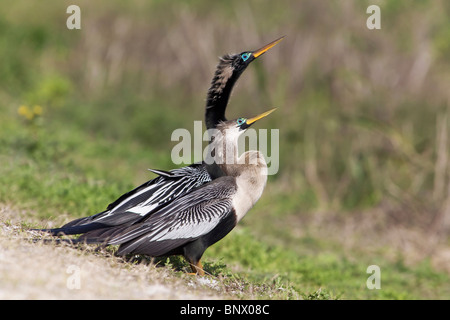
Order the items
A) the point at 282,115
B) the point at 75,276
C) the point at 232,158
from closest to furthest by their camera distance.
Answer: the point at 75,276, the point at 232,158, the point at 282,115

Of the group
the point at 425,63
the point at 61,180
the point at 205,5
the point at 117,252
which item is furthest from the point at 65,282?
the point at 205,5

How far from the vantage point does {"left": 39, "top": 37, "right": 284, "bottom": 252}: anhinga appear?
523 cm

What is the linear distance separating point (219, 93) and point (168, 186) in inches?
40.4

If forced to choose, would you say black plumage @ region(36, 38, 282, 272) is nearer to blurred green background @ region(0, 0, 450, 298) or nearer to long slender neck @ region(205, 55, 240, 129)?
long slender neck @ region(205, 55, 240, 129)

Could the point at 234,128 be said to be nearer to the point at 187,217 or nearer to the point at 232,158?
the point at 232,158

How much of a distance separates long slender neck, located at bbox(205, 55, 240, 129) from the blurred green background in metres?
1.78

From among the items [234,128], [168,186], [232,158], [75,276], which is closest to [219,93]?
[234,128]

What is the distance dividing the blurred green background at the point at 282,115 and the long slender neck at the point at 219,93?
178 cm

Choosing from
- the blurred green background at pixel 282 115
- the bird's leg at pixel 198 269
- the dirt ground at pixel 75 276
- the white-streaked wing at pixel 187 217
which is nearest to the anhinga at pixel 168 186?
the white-streaked wing at pixel 187 217

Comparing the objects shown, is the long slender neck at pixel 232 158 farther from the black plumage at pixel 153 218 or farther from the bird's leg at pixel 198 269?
the bird's leg at pixel 198 269

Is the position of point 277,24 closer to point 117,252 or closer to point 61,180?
point 61,180

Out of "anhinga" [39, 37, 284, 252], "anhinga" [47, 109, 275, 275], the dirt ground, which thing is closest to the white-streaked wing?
"anhinga" [47, 109, 275, 275]

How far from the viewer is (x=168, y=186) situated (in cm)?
551

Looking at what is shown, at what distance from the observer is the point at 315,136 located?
11.4 metres
